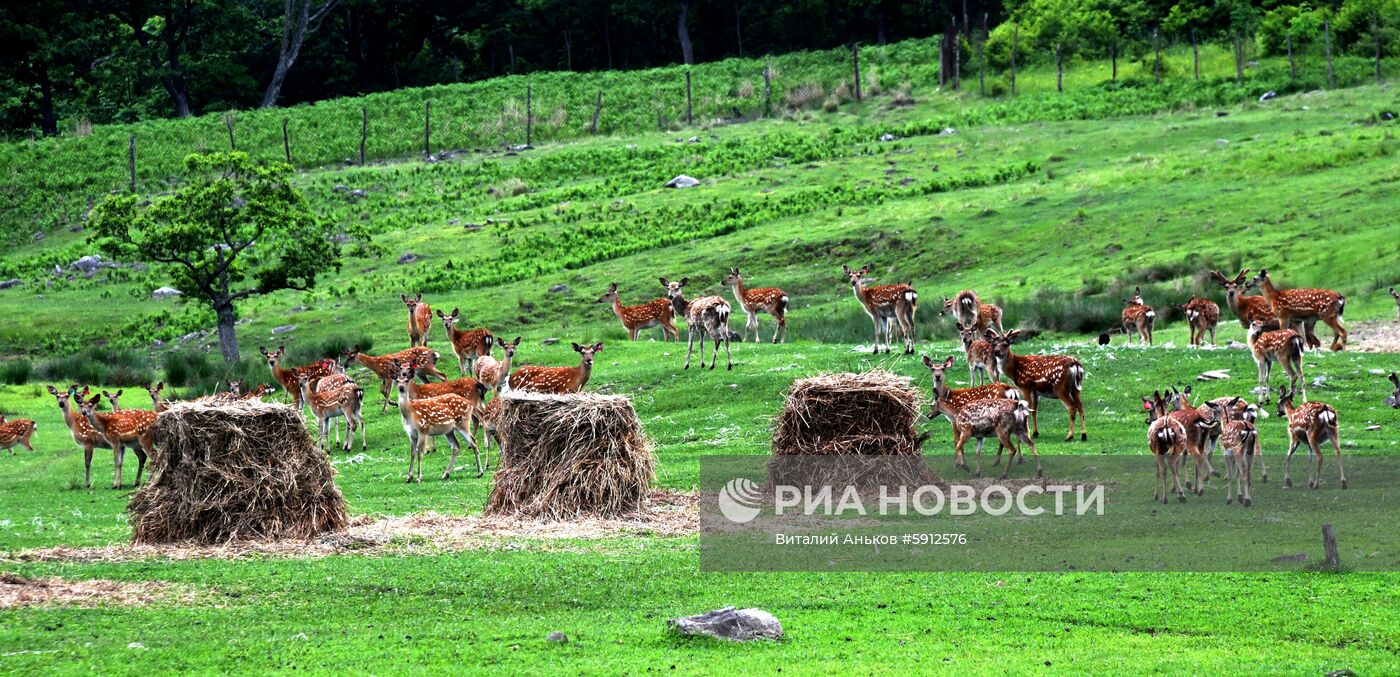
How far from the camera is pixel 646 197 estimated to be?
2212 inches

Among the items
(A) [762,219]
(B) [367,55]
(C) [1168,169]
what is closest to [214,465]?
(A) [762,219]

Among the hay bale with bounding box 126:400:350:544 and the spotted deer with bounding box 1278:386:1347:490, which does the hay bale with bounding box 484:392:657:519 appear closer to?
the hay bale with bounding box 126:400:350:544

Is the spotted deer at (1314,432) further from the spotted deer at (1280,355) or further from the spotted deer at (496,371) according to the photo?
the spotted deer at (496,371)

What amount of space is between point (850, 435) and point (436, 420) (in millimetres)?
7416

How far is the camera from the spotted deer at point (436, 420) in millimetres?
24766

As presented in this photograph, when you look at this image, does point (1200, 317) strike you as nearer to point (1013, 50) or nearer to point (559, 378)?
point (559, 378)

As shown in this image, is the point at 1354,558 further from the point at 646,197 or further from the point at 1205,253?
the point at 646,197

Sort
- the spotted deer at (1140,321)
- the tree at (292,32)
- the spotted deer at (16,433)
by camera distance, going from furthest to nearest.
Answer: the tree at (292,32) < the spotted deer at (1140,321) < the spotted deer at (16,433)

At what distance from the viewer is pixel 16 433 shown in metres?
28.8

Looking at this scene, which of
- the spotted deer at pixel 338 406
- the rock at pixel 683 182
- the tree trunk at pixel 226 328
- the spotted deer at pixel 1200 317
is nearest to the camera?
the spotted deer at pixel 338 406

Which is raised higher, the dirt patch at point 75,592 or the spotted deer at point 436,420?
the spotted deer at point 436,420

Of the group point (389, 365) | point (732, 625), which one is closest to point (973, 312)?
point (389, 365)

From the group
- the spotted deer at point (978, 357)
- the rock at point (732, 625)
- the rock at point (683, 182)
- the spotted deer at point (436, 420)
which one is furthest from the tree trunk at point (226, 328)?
the rock at point (732, 625)

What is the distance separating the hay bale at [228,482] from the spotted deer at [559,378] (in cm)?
812
